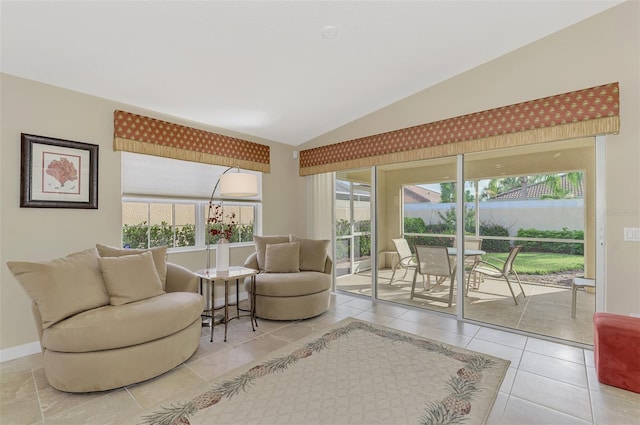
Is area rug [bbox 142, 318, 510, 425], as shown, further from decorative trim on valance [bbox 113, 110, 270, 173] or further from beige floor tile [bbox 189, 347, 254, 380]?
decorative trim on valance [bbox 113, 110, 270, 173]

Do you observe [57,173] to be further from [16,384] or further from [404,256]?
[404,256]

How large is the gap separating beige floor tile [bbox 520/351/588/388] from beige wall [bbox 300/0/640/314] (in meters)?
0.74

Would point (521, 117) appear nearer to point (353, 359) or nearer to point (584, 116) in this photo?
point (584, 116)

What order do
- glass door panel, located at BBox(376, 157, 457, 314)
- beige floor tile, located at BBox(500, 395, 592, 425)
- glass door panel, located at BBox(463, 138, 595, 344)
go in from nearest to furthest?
beige floor tile, located at BBox(500, 395, 592, 425) → glass door panel, located at BBox(463, 138, 595, 344) → glass door panel, located at BBox(376, 157, 457, 314)

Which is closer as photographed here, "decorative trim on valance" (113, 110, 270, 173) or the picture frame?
the picture frame

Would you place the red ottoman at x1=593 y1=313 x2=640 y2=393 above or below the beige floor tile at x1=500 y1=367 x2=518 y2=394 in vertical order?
above

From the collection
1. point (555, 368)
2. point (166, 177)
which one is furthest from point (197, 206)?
point (555, 368)

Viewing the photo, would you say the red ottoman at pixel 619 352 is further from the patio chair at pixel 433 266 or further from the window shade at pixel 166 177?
the window shade at pixel 166 177

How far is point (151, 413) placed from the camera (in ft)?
6.28

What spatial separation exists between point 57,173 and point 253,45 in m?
2.26

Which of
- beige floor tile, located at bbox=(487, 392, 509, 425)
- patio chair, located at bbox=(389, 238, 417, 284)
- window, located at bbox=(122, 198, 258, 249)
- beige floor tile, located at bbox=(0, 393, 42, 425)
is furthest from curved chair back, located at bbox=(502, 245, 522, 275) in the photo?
beige floor tile, located at bbox=(0, 393, 42, 425)

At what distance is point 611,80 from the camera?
2.71 metres

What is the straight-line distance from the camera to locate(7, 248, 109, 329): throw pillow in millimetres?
2121

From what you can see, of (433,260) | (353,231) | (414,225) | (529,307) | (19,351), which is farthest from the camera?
(353,231)
